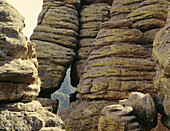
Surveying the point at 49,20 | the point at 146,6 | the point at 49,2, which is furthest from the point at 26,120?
the point at 49,2

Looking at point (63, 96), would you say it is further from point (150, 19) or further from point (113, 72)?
point (150, 19)

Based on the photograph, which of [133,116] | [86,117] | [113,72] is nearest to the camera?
[133,116]

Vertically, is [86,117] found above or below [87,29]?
below

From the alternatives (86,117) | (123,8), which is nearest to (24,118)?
(86,117)

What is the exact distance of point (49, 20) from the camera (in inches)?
926

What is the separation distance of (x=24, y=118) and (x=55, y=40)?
18959 millimetres

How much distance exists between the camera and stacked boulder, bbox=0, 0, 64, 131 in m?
4.50

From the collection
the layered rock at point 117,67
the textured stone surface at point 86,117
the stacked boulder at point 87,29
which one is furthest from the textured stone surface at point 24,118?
the stacked boulder at point 87,29

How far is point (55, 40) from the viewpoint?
22.9 metres

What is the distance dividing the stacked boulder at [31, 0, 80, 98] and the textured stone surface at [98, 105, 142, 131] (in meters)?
12.5

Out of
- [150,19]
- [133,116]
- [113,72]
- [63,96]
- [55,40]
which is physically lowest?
[63,96]

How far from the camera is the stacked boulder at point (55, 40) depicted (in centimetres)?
2188

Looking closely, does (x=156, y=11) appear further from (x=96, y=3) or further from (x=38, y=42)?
(x=38, y=42)

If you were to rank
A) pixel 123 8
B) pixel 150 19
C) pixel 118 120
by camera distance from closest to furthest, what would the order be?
pixel 118 120 < pixel 150 19 < pixel 123 8
